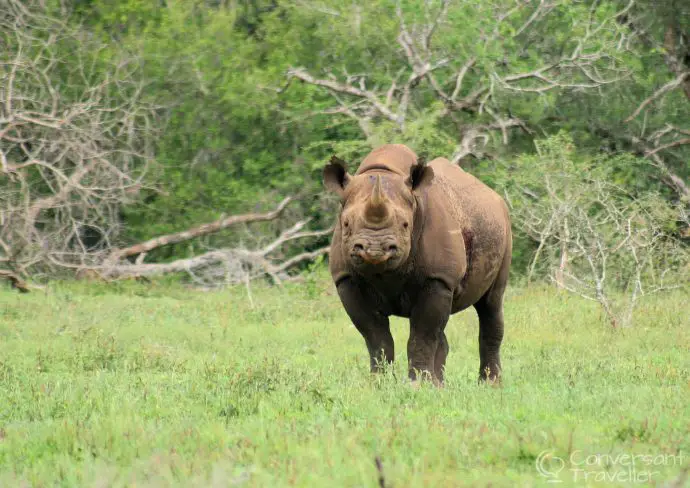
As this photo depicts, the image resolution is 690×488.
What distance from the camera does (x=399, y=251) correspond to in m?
7.64

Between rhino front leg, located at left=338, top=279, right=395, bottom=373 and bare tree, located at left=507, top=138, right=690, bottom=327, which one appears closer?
rhino front leg, located at left=338, top=279, right=395, bottom=373

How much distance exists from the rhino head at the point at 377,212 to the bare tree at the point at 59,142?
9945mm

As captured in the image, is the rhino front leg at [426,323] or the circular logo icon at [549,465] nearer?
the circular logo icon at [549,465]

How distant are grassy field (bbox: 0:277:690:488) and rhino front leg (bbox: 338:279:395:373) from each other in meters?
0.25

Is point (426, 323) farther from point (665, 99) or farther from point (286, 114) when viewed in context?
point (665, 99)

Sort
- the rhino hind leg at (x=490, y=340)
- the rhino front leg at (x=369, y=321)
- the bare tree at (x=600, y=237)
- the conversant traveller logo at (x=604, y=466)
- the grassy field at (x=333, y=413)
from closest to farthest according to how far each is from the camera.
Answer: the conversant traveller logo at (x=604, y=466), the grassy field at (x=333, y=413), the rhino front leg at (x=369, y=321), the rhino hind leg at (x=490, y=340), the bare tree at (x=600, y=237)

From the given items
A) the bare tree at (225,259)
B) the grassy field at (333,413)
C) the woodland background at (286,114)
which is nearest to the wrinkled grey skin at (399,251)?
the grassy field at (333,413)

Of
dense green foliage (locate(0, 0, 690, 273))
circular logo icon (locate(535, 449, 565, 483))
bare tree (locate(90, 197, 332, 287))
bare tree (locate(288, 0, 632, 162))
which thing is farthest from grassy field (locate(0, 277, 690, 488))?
dense green foliage (locate(0, 0, 690, 273))

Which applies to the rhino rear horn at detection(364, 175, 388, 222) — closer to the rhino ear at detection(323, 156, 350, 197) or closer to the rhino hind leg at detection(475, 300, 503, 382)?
the rhino ear at detection(323, 156, 350, 197)

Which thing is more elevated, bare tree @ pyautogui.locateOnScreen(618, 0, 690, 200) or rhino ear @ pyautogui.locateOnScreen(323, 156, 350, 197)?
rhino ear @ pyautogui.locateOnScreen(323, 156, 350, 197)

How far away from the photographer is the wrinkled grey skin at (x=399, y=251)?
7621 millimetres

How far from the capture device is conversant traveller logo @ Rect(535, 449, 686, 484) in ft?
16.8

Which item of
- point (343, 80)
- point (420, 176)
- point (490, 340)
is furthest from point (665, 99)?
point (420, 176)

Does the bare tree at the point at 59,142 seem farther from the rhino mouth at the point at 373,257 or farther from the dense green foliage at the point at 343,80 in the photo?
the rhino mouth at the point at 373,257
